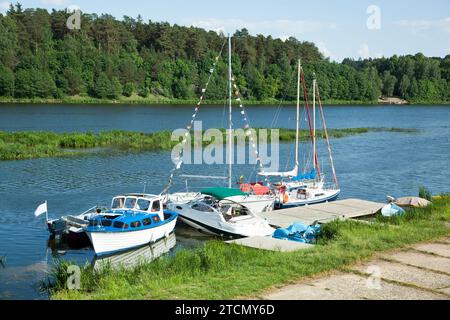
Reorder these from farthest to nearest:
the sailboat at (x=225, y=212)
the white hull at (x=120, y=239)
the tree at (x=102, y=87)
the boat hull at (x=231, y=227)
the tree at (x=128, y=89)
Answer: the tree at (x=128, y=89) < the tree at (x=102, y=87) < the sailboat at (x=225, y=212) < the boat hull at (x=231, y=227) < the white hull at (x=120, y=239)

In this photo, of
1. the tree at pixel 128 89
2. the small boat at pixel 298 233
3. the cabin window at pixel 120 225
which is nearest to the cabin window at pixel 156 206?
the cabin window at pixel 120 225

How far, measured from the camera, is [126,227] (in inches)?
1009

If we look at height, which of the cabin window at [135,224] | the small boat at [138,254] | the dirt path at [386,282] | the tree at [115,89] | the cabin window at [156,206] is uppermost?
the tree at [115,89]

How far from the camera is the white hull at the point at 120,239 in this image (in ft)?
81.3

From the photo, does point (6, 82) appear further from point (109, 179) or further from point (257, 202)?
point (257, 202)

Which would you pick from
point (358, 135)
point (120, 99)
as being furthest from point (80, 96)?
point (358, 135)

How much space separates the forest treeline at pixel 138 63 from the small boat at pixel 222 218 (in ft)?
382

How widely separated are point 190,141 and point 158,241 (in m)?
39.4

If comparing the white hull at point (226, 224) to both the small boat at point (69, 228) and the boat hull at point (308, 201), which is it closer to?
the small boat at point (69, 228)

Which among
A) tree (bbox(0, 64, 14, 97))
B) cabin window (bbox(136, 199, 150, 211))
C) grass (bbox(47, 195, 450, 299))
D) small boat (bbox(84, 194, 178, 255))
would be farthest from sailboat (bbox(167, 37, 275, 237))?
tree (bbox(0, 64, 14, 97))

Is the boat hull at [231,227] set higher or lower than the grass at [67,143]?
lower

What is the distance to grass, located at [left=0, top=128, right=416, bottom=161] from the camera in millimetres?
54125

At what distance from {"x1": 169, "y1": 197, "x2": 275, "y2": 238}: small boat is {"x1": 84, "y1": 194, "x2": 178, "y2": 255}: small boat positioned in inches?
61.8

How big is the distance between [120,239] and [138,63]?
13834 cm
